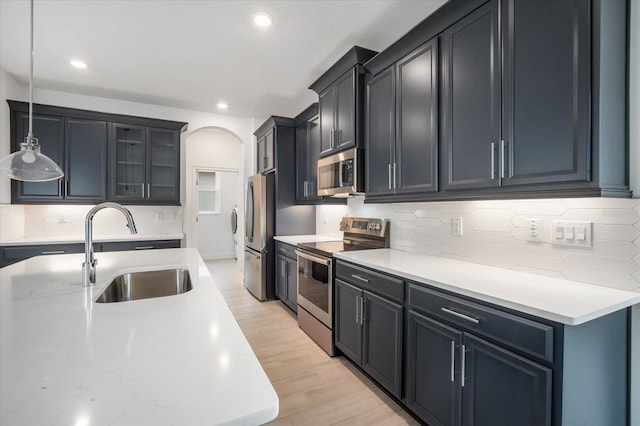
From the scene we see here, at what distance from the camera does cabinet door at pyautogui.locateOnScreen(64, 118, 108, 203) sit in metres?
3.66

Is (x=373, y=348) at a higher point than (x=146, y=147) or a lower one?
lower

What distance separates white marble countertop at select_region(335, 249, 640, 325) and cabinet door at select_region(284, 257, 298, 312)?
150 centimetres

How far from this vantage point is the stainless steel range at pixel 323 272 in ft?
8.67

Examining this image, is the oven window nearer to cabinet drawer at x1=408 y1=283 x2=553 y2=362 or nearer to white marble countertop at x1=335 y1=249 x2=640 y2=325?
white marble countertop at x1=335 y1=249 x2=640 y2=325

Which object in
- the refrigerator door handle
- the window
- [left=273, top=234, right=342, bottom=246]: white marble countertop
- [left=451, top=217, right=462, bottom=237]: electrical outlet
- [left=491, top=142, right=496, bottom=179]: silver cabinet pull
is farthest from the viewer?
the window

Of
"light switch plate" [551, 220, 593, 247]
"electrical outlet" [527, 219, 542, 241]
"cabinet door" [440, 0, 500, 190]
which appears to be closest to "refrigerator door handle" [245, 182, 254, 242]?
"cabinet door" [440, 0, 500, 190]

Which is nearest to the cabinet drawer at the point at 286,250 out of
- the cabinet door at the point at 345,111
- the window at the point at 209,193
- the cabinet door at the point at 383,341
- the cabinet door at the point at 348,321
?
the cabinet door at the point at 348,321

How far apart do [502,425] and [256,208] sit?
3.48 m

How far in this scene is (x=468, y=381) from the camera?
142 cm

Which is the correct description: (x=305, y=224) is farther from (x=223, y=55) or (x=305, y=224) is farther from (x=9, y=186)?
(x=9, y=186)

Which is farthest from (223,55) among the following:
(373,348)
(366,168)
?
(373,348)

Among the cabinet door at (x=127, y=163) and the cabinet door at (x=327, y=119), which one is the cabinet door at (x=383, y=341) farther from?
the cabinet door at (x=127, y=163)

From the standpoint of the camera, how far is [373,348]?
2.10m

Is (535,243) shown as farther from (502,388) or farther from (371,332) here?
(371,332)
